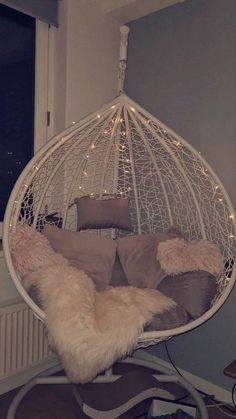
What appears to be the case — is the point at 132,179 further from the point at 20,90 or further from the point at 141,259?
the point at 20,90

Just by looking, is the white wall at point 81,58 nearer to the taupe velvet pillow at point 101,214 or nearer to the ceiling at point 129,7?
the ceiling at point 129,7

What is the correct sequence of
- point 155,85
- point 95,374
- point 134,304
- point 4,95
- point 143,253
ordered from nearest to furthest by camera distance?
point 95,374, point 134,304, point 143,253, point 4,95, point 155,85

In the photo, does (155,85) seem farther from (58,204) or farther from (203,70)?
(58,204)

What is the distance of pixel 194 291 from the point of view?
1.62 m

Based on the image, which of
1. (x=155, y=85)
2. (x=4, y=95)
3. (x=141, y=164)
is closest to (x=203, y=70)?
(x=155, y=85)

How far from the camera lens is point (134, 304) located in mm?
1570

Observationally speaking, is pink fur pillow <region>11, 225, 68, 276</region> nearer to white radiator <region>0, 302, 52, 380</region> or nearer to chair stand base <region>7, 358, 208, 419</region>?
white radiator <region>0, 302, 52, 380</region>

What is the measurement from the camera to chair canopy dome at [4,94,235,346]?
72.6 inches

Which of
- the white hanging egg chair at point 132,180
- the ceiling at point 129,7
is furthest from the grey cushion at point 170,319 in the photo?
the ceiling at point 129,7

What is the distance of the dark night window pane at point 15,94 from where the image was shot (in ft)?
7.25

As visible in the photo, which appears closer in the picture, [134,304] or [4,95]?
[134,304]

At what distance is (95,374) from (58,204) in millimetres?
1248

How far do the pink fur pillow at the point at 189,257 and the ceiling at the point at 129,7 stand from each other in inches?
60.1

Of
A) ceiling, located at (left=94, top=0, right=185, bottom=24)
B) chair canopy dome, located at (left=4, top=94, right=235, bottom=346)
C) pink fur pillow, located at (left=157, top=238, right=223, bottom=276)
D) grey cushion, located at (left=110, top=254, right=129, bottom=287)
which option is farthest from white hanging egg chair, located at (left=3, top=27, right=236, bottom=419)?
ceiling, located at (left=94, top=0, right=185, bottom=24)
